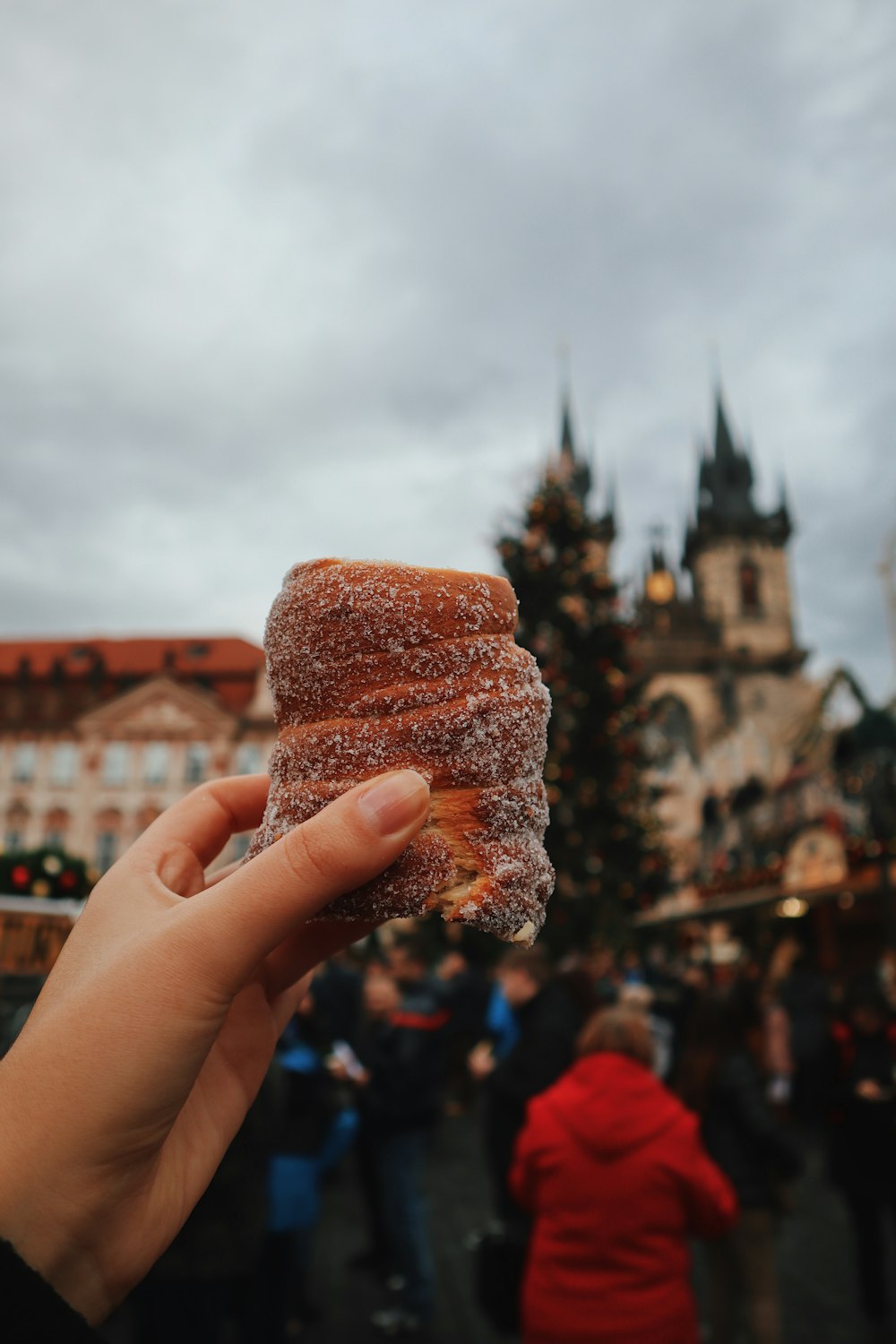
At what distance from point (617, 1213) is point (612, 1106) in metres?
0.31

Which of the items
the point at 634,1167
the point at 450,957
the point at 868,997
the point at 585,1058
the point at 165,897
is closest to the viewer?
the point at 165,897

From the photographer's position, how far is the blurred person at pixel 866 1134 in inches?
205

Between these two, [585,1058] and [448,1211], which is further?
[448,1211]

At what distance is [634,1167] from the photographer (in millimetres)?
2908

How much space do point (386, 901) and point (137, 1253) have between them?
1.88ft

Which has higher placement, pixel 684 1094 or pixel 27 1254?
pixel 27 1254

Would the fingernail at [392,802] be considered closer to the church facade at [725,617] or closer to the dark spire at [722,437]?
the church facade at [725,617]

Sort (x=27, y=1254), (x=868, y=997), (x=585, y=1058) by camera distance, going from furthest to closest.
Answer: (x=868, y=997) → (x=585, y=1058) → (x=27, y=1254)

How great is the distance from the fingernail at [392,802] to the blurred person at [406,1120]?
457cm

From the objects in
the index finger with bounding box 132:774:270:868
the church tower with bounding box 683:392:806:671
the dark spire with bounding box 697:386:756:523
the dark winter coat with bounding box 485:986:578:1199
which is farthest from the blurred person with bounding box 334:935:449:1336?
the dark spire with bounding box 697:386:756:523

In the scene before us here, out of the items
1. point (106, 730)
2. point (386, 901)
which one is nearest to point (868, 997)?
point (386, 901)

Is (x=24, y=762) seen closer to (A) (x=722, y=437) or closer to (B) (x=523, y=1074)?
(B) (x=523, y=1074)

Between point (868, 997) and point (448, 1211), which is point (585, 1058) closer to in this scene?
point (868, 997)

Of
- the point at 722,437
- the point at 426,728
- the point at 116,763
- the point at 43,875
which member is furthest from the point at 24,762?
the point at 722,437
